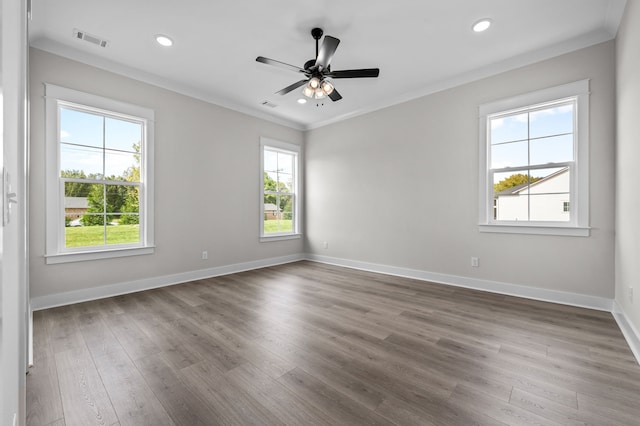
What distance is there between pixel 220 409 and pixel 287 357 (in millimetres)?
607

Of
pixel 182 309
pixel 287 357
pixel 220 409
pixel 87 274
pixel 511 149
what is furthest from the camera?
pixel 511 149

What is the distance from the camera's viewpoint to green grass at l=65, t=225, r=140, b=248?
129 inches

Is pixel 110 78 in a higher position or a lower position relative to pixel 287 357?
higher

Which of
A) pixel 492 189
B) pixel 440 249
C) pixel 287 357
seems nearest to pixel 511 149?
pixel 492 189

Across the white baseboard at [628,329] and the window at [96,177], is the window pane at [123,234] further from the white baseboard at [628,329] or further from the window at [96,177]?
the white baseboard at [628,329]

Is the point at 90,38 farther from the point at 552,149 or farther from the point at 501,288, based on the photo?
the point at 501,288

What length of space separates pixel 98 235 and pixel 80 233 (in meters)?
0.18

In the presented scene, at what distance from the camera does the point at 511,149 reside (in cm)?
357

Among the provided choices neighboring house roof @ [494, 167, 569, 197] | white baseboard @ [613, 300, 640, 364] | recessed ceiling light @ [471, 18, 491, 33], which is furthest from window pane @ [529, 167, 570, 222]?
recessed ceiling light @ [471, 18, 491, 33]

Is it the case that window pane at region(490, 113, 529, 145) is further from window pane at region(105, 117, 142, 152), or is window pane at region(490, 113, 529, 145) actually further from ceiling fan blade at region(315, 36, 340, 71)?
window pane at region(105, 117, 142, 152)

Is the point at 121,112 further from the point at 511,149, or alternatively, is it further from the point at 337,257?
the point at 511,149

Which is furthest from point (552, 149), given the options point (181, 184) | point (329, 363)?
point (181, 184)

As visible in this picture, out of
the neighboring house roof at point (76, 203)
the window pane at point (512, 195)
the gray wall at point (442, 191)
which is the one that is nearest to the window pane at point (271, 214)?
the gray wall at point (442, 191)

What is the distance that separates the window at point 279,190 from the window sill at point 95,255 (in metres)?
1.97
